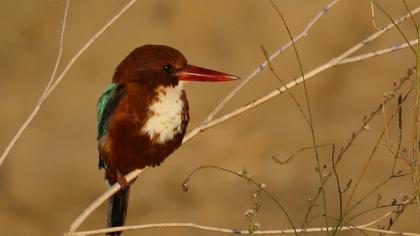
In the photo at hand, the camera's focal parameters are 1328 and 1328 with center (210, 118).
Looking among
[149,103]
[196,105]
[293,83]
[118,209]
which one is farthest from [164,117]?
[196,105]

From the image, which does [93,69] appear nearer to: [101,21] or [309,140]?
[101,21]

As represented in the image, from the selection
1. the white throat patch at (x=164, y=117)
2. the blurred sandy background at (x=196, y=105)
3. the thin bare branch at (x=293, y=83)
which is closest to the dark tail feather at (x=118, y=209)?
the white throat patch at (x=164, y=117)

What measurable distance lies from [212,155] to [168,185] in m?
0.25

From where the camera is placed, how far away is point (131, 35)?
605 cm

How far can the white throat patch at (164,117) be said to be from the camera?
9.89 feet

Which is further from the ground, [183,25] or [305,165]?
[183,25]

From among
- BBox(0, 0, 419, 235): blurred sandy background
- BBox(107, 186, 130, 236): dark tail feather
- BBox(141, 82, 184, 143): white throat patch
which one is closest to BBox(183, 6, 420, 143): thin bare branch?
BBox(141, 82, 184, 143): white throat patch

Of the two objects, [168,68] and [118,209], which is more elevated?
[168,68]

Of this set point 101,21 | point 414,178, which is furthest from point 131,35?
point 414,178

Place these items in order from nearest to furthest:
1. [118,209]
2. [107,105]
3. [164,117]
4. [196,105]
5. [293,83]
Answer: [293,83], [164,117], [107,105], [118,209], [196,105]

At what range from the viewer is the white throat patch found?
3.01m

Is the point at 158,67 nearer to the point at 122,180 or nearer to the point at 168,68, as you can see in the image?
the point at 168,68

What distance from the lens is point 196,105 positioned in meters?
6.00

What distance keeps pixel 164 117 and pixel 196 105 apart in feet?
9.80
